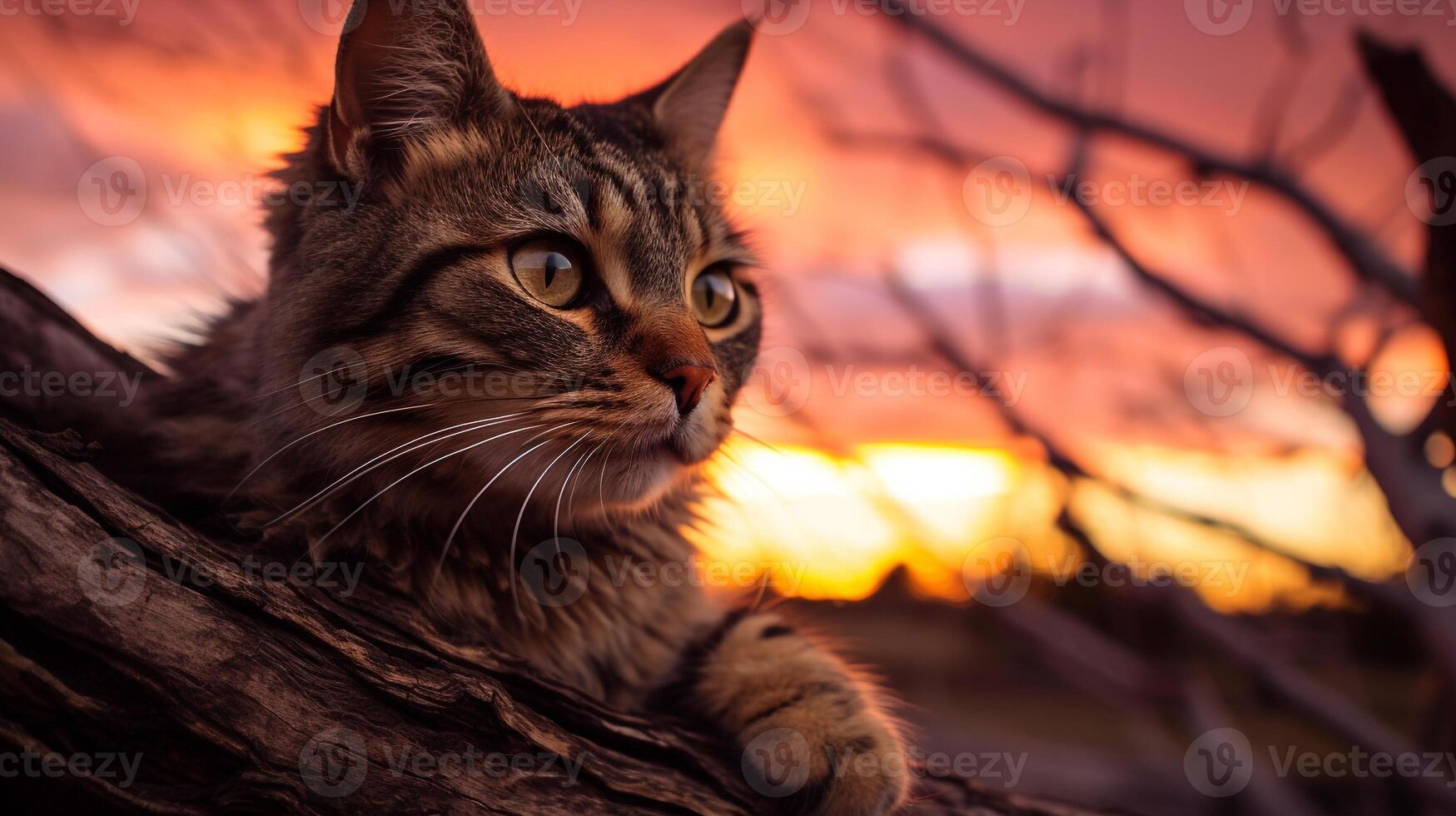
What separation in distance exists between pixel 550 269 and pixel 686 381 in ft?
0.78

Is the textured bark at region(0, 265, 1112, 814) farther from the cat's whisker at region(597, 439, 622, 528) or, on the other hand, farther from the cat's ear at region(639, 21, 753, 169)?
the cat's ear at region(639, 21, 753, 169)

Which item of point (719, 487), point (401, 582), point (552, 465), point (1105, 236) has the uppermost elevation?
point (1105, 236)

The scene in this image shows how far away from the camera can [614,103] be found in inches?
60.7

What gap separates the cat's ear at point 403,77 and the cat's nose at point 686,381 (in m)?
0.49

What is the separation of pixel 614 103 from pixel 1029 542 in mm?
2077

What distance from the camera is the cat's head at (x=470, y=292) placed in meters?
1.02

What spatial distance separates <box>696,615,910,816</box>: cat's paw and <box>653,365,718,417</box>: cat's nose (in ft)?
1.42

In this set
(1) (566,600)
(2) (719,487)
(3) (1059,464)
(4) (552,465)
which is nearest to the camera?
(4) (552,465)

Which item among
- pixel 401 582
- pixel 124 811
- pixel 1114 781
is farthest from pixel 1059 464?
pixel 124 811

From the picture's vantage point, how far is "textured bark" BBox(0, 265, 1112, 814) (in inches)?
30.9

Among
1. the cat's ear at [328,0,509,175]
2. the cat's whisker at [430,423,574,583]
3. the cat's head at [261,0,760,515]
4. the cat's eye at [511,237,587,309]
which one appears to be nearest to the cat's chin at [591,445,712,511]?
the cat's head at [261,0,760,515]

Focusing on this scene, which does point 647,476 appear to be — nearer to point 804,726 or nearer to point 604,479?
point 604,479

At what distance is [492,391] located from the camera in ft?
3.29

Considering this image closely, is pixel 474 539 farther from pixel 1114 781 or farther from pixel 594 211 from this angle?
pixel 1114 781
